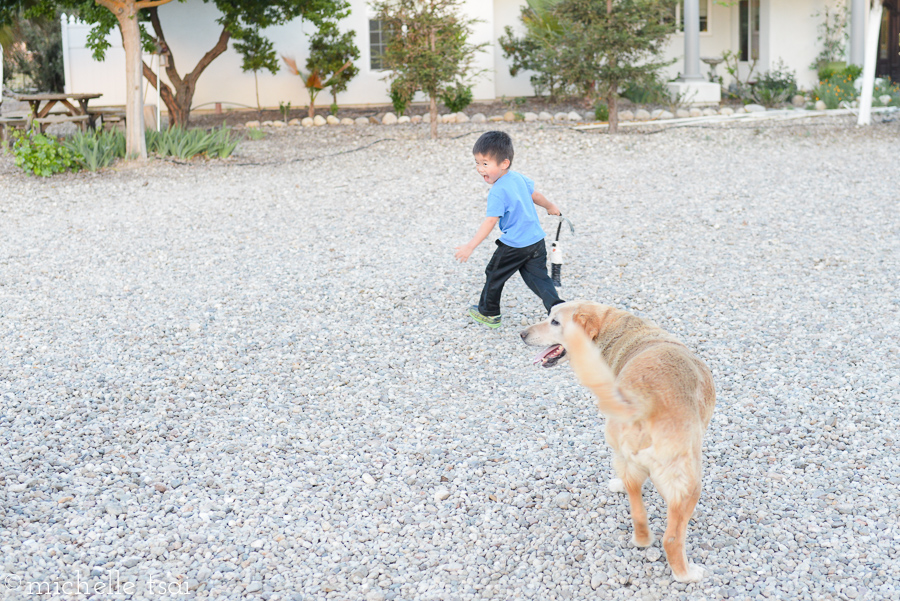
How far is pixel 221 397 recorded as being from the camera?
3955 millimetres

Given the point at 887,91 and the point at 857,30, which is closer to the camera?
the point at 887,91

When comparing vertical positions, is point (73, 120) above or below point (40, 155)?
above

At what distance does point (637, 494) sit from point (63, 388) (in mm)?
3005

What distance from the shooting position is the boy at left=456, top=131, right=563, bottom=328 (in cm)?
421

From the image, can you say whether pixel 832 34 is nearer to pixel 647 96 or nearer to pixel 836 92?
pixel 836 92

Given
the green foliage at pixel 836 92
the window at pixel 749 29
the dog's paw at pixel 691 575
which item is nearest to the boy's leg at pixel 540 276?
the dog's paw at pixel 691 575

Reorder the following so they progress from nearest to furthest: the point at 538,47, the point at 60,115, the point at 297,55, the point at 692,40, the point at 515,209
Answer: the point at 515,209 < the point at 60,115 < the point at 538,47 < the point at 692,40 < the point at 297,55

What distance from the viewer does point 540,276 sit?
4.57 meters

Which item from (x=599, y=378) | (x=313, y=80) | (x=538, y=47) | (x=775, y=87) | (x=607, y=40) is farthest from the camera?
(x=775, y=87)

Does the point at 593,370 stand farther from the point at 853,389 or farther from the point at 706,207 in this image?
the point at 706,207

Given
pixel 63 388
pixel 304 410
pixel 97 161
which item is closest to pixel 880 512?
pixel 304 410

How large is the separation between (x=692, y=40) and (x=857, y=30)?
3.73 meters

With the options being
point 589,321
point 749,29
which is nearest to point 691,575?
point 589,321

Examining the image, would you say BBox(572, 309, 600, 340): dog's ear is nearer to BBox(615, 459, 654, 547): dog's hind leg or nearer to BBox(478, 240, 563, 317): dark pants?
BBox(615, 459, 654, 547): dog's hind leg
